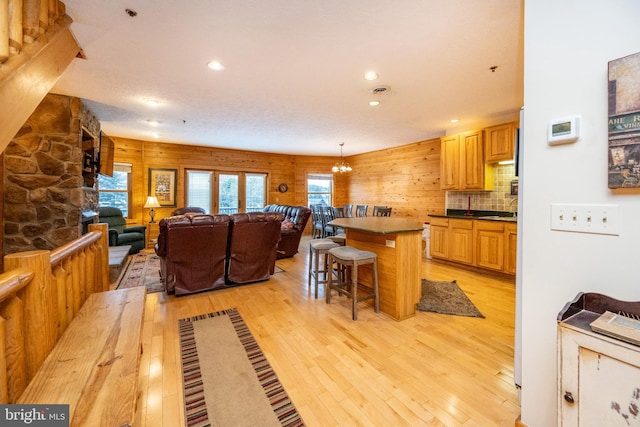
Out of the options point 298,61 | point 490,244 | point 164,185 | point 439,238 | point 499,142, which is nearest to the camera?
point 298,61

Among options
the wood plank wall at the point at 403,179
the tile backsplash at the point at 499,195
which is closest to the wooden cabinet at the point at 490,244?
the tile backsplash at the point at 499,195

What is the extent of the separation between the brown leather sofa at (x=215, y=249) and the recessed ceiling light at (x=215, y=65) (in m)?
1.62

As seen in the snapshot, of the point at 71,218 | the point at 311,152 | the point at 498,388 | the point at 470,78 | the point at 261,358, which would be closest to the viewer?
the point at 498,388

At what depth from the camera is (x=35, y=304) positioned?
1.11 metres

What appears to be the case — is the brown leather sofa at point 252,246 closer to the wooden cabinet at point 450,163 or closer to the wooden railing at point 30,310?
the wooden railing at point 30,310

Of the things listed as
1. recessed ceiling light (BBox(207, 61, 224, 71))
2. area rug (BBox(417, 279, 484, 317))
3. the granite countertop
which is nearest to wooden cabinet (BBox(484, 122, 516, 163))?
the granite countertop

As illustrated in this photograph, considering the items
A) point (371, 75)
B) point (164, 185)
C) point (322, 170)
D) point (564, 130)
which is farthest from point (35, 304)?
point (322, 170)

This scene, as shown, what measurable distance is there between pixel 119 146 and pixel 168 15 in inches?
212

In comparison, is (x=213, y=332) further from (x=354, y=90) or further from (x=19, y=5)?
(x=354, y=90)

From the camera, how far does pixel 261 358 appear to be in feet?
6.82

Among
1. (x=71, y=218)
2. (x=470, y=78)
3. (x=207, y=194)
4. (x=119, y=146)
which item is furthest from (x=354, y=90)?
(x=119, y=146)

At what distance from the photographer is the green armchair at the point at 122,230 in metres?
5.34

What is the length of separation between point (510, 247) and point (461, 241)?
2.47 ft

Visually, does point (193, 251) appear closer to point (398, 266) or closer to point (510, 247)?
point (398, 266)
